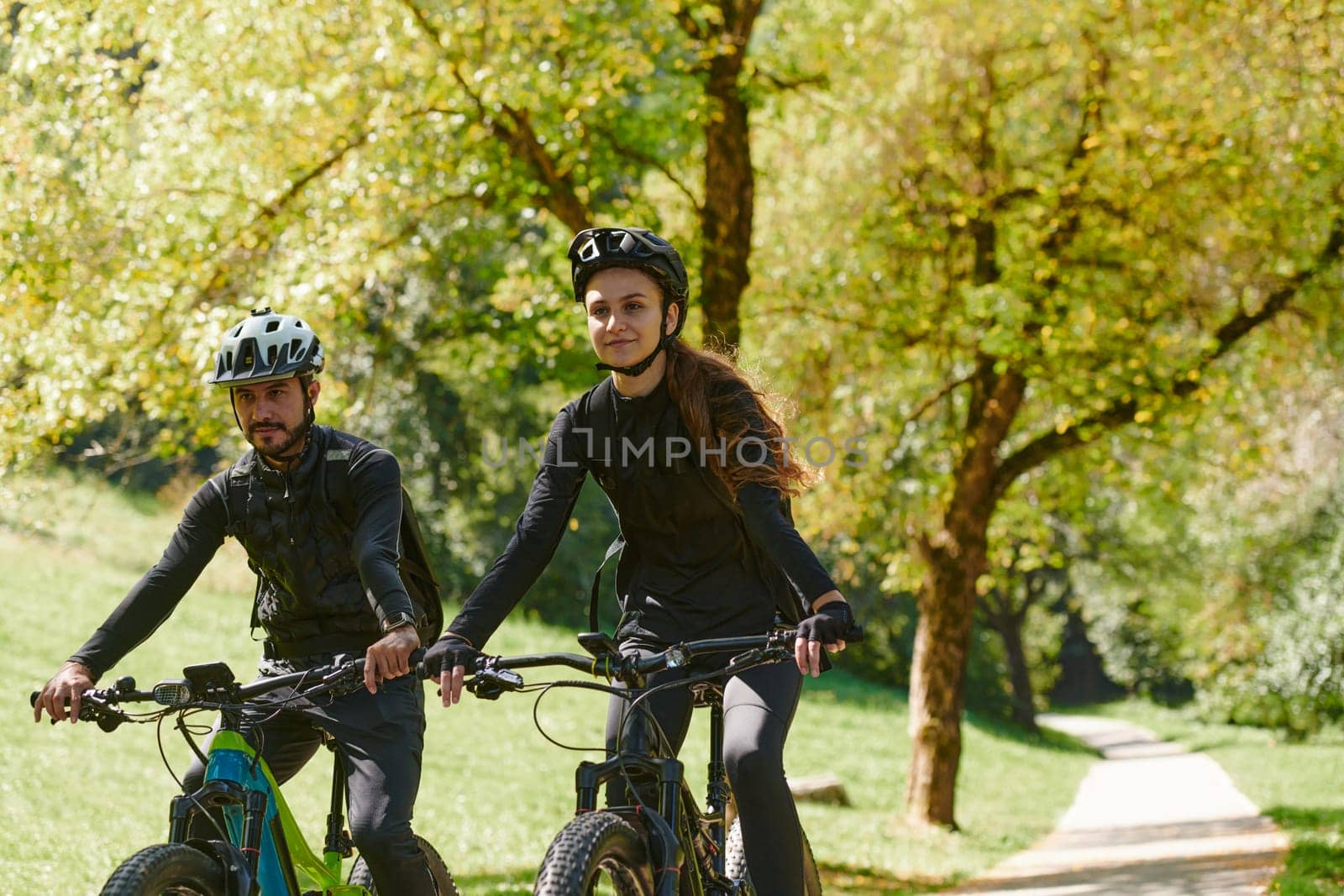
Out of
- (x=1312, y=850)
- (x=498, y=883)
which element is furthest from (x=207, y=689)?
(x=1312, y=850)

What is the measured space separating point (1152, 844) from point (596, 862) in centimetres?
1209

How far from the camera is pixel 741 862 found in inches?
179

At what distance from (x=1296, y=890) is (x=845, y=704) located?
2225cm

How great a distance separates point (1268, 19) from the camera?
11141mm

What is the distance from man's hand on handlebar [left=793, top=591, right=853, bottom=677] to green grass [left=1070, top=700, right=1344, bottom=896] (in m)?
6.97

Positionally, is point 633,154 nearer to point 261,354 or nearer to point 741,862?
point 261,354

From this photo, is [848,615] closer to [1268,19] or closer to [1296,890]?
[1296,890]

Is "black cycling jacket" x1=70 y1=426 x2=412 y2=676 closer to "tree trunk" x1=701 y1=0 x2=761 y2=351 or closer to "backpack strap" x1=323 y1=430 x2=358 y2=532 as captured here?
"backpack strap" x1=323 y1=430 x2=358 y2=532

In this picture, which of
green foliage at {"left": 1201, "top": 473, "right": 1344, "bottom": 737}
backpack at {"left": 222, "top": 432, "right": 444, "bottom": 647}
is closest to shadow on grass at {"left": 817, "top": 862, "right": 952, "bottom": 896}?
backpack at {"left": 222, "top": 432, "right": 444, "bottom": 647}

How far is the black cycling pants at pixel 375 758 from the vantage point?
13.8ft

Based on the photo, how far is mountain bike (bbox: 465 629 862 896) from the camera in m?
3.62

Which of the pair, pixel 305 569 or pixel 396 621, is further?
pixel 305 569

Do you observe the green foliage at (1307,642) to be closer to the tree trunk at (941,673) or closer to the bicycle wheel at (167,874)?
the tree trunk at (941,673)

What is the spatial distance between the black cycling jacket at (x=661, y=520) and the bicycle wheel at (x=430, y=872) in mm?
933
